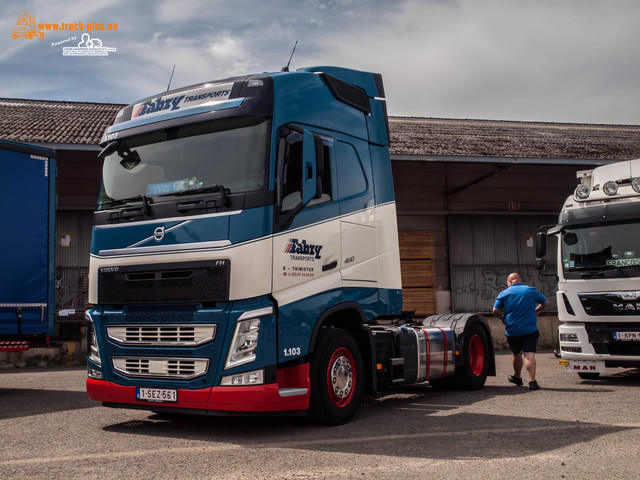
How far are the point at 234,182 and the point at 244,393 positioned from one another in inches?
75.7

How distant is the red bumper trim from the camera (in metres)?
6.36

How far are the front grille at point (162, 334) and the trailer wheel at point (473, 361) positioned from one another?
16.1 feet

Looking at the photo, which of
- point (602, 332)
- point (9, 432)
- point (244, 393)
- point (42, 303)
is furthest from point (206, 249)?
point (602, 332)

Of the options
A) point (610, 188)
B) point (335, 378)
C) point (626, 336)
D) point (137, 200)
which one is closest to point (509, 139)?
point (610, 188)

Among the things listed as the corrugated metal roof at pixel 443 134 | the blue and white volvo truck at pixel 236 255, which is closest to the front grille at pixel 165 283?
the blue and white volvo truck at pixel 236 255

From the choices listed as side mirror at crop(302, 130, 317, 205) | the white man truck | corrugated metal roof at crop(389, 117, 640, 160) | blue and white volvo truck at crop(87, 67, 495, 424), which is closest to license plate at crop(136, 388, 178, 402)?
blue and white volvo truck at crop(87, 67, 495, 424)

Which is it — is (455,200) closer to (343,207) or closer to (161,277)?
(343,207)

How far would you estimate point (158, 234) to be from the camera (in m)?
6.78

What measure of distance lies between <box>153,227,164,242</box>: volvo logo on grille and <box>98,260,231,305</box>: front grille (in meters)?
0.26

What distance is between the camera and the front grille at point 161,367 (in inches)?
257

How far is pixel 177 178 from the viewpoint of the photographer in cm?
690

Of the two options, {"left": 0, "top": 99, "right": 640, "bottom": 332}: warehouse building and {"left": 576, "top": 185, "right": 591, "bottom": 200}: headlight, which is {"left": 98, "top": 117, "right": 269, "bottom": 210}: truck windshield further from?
{"left": 0, "top": 99, "right": 640, "bottom": 332}: warehouse building

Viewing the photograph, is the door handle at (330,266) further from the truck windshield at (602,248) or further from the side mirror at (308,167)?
the truck windshield at (602,248)

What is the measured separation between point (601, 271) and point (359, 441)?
5.86 metres
